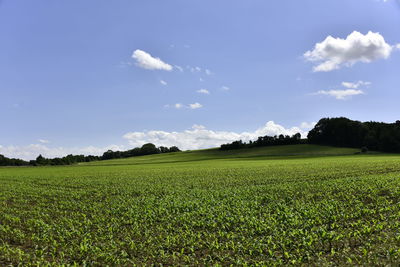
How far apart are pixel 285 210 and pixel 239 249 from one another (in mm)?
6114

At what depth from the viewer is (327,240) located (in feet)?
36.2

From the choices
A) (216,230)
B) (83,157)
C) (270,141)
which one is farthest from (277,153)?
(83,157)

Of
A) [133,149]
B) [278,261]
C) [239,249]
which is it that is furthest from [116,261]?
[133,149]

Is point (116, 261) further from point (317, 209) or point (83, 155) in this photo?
point (83, 155)

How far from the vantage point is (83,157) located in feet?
525

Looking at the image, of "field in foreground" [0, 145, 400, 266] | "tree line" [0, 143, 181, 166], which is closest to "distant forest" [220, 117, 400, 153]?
"tree line" [0, 143, 181, 166]

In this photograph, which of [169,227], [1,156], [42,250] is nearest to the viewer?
[42,250]

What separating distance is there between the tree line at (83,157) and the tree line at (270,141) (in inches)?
2263

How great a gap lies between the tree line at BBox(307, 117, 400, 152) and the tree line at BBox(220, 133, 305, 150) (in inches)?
231

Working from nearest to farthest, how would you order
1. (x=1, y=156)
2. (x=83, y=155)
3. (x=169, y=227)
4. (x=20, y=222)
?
(x=169, y=227) < (x=20, y=222) < (x=1, y=156) < (x=83, y=155)

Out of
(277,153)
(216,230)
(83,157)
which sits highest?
(83,157)

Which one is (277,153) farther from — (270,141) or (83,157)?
(83,157)

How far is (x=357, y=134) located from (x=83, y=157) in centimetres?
13444

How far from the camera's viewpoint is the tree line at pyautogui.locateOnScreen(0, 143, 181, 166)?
130m
